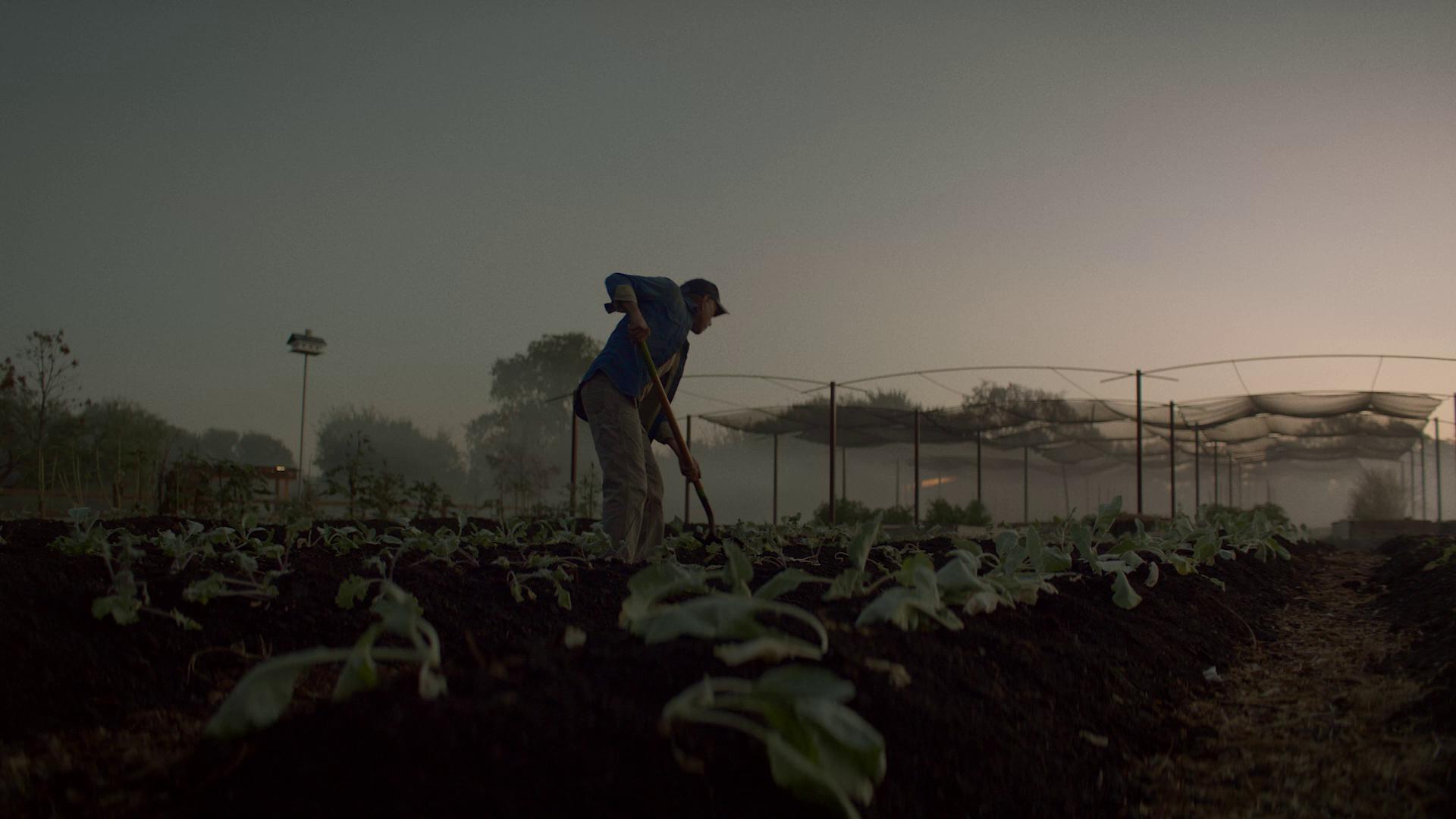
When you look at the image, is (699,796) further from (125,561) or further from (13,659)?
(125,561)

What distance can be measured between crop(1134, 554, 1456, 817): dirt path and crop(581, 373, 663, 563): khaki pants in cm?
237

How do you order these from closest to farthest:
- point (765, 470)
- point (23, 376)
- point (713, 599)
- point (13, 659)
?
point (713, 599)
point (13, 659)
point (23, 376)
point (765, 470)

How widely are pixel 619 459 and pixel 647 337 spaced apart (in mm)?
569

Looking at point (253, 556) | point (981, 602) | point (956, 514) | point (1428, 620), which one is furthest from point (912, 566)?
point (956, 514)

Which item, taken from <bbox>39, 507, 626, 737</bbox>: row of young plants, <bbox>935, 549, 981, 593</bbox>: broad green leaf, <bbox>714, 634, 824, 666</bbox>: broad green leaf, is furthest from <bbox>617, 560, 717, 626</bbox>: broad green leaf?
<bbox>935, 549, 981, 593</bbox>: broad green leaf

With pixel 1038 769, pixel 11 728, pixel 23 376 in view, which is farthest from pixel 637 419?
pixel 23 376

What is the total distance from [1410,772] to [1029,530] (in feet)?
2.57

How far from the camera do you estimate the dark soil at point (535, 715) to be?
809 millimetres

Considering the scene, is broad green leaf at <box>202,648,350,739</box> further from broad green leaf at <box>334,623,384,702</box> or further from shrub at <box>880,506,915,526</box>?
shrub at <box>880,506,915,526</box>

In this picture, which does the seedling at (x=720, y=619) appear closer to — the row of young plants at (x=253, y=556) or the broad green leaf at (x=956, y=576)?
the broad green leaf at (x=956, y=576)

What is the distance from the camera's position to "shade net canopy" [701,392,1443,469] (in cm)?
1370

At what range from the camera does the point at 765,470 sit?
111 ft

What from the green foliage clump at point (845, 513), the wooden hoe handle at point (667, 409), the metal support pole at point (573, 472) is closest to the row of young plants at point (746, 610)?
the wooden hoe handle at point (667, 409)

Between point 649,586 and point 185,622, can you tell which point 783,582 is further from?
point 185,622
